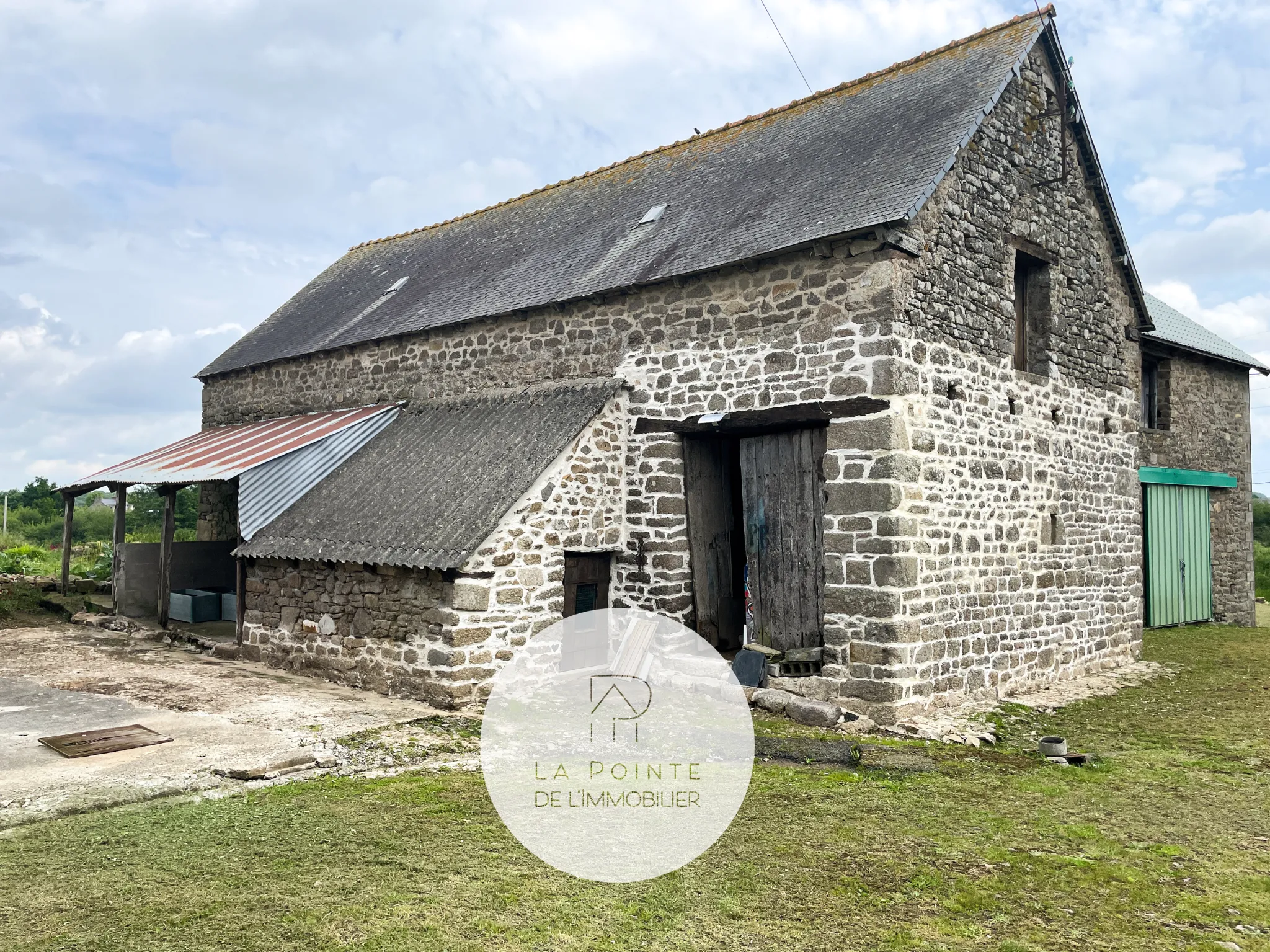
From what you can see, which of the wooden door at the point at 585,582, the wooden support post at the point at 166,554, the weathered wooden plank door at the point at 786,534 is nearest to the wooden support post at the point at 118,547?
the wooden support post at the point at 166,554

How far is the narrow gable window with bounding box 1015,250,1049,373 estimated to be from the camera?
10.8m

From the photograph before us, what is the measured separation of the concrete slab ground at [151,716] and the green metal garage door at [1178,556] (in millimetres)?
12990

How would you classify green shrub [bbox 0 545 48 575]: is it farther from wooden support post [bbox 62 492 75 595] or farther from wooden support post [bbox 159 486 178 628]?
wooden support post [bbox 159 486 178 628]

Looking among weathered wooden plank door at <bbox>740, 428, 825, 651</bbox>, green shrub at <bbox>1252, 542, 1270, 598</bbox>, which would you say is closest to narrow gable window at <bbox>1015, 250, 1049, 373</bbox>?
weathered wooden plank door at <bbox>740, 428, 825, 651</bbox>

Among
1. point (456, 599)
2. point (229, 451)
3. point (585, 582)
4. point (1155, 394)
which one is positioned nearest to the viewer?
point (456, 599)

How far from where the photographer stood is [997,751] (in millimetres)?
7863

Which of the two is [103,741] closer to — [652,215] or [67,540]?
[652,215]

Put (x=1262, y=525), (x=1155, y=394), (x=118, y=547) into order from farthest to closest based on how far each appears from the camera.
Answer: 1. (x=1262, y=525)
2. (x=1155, y=394)
3. (x=118, y=547)

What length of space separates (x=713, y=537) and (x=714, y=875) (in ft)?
18.8

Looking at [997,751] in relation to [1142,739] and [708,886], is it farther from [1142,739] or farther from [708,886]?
[708,886]

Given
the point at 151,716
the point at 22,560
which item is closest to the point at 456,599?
the point at 151,716

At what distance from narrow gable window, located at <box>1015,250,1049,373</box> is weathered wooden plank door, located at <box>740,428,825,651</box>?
3.47m

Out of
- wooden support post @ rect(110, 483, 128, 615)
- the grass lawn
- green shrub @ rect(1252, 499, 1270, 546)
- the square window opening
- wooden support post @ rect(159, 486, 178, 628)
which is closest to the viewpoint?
the grass lawn

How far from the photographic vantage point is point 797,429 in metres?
9.17
